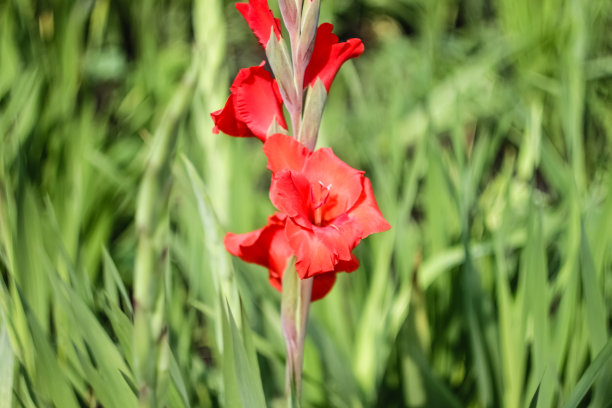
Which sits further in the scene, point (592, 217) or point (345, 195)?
point (592, 217)

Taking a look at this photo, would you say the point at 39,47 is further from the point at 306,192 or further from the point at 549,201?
the point at 549,201

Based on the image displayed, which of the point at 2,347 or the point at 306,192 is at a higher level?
the point at 306,192

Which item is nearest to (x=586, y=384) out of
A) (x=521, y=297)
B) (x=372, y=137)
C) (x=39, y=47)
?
(x=521, y=297)

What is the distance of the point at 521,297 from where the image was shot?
76 centimetres

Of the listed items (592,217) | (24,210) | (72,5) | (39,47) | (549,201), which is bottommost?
(549,201)

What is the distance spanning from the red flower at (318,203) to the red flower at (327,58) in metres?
0.07

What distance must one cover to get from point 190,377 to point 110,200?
24.0 inches

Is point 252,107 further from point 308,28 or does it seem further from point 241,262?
point 241,262

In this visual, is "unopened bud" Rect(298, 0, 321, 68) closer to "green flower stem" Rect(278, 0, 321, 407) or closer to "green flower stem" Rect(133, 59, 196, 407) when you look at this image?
"green flower stem" Rect(278, 0, 321, 407)

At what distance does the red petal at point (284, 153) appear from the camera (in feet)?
1.39

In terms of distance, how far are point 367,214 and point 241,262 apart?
317mm

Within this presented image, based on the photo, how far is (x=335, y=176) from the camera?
0.45 m

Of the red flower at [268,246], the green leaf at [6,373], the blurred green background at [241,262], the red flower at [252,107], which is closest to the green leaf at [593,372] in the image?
the blurred green background at [241,262]

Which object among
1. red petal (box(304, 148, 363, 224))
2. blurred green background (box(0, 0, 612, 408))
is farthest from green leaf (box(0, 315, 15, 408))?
red petal (box(304, 148, 363, 224))
